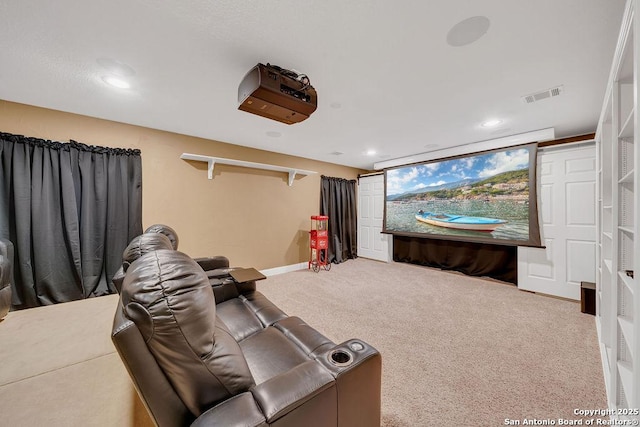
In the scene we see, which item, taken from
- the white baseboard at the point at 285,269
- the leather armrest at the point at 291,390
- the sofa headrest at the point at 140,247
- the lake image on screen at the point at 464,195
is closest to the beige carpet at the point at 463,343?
the white baseboard at the point at 285,269

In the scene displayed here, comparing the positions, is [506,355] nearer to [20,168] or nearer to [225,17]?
[225,17]

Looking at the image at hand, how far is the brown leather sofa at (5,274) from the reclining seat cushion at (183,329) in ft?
8.86

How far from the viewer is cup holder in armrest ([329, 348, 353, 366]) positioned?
3.16ft

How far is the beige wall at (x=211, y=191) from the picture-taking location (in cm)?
270

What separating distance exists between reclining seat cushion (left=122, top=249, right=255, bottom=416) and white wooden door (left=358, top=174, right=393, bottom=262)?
4.80m

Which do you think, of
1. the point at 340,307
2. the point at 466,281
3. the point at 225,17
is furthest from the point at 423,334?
the point at 225,17

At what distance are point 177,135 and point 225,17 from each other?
2.52 metres

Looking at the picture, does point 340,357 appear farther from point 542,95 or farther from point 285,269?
point 285,269

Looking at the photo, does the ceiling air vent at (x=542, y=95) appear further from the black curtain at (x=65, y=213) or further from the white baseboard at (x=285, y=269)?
the black curtain at (x=65, y=213)

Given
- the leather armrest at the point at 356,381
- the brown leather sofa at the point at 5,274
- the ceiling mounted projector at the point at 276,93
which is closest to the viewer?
the leather armrest at the point at 356,381

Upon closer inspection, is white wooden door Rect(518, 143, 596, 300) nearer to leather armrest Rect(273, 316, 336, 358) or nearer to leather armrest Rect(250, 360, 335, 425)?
leather armrest Rect(273, 316, 336, 358)

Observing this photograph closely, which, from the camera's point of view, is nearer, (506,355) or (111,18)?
(111,18)

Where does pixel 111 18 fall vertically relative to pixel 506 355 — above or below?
above

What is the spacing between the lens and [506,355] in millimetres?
1926
